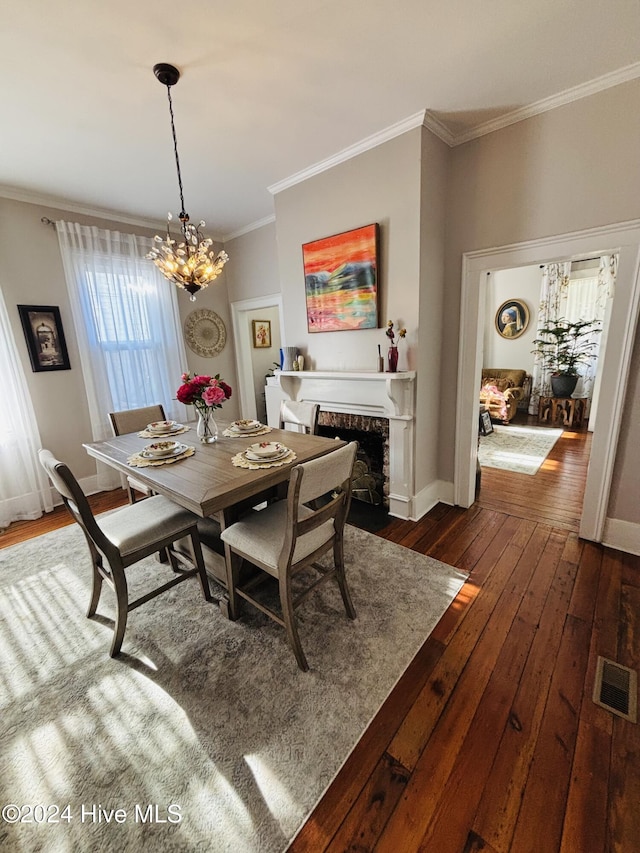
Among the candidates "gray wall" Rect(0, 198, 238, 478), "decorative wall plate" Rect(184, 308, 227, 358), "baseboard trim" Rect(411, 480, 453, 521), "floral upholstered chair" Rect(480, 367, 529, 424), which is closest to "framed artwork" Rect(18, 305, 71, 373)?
"gray wall" Rect(0, 198, 238, 478)

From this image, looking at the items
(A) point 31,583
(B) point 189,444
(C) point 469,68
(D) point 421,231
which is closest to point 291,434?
(B) point 189,444

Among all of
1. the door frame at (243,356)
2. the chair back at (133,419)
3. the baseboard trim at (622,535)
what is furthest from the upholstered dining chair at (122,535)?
the door frame at (243,356)

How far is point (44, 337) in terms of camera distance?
3311mm

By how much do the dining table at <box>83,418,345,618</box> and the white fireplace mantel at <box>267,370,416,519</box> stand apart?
2.26 feet

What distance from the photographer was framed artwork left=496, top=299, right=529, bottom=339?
6.36m

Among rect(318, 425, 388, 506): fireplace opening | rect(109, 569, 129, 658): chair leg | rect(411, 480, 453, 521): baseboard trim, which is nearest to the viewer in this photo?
rect(109, 569, 129, 658): chair leg

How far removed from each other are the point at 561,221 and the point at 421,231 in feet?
2.90

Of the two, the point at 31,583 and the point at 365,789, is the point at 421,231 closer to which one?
the point at 365,789

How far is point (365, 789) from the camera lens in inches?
46.6

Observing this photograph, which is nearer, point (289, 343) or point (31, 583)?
point (31, 583)

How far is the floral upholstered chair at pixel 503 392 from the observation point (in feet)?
18.7

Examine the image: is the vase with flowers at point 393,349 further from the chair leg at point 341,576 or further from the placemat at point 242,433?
the chair leg at point 341,576

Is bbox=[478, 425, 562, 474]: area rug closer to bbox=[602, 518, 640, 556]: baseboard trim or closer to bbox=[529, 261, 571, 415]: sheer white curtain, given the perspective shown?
bbox=[529, 261, 571, 415]: sheer white curtain

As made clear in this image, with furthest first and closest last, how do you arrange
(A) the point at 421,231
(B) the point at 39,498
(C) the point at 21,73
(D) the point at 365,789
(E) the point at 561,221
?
1. (B) the point at 39,498
2. (A) the point at 421,231
3. (E) the point at 561,221
4. (C) the point at 21,73
5. (D) the point at 365,789
